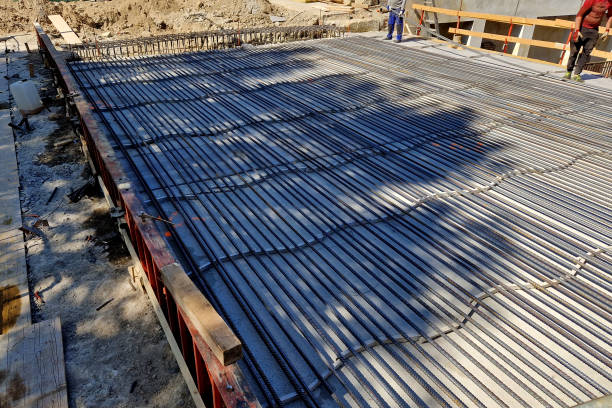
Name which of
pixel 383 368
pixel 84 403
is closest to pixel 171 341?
pixel 84 403

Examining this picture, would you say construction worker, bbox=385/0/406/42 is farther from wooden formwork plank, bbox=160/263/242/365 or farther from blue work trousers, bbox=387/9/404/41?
wooden formwork plank, bbox=160/263/242/365

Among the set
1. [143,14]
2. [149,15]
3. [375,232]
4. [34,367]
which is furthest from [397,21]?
[143,14]

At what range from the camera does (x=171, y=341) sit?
401 centimetres

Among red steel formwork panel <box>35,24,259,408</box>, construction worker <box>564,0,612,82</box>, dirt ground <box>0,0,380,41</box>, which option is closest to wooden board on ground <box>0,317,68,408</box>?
red steel formwork panel <box>35,24,259,408</box>

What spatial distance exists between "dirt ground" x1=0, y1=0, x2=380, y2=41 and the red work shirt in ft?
45.3

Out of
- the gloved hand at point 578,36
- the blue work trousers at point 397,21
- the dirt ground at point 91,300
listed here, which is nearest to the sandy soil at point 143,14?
the blue work trousers at point 397,21

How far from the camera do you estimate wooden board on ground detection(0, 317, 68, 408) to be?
382 cm

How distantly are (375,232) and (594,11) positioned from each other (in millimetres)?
9060

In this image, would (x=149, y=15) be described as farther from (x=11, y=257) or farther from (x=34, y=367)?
(x=34, y=367)

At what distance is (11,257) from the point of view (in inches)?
226

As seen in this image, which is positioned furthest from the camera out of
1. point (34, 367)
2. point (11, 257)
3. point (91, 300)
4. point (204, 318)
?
point (11, 257)

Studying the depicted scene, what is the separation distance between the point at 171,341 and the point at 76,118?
5877 millimetres

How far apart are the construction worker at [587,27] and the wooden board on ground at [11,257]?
12.1 meters

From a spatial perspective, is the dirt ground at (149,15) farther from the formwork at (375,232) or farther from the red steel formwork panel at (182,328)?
the red steel formwork panel at (182,328)
